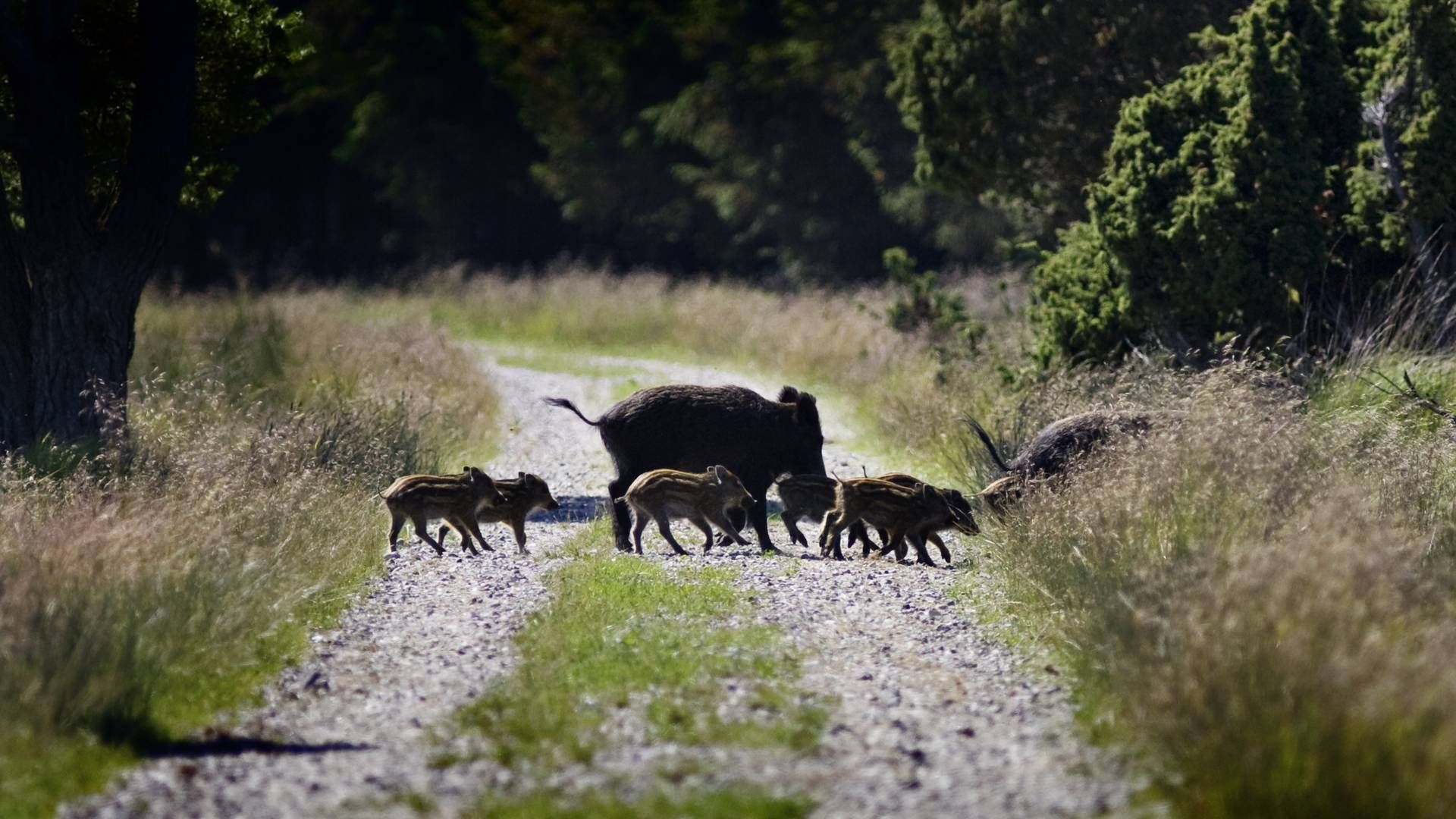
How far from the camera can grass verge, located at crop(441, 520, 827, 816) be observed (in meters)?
6.57

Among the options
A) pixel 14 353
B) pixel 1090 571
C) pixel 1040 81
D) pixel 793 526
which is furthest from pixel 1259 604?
pixel 1040 81

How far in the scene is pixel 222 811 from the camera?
20.0 feet

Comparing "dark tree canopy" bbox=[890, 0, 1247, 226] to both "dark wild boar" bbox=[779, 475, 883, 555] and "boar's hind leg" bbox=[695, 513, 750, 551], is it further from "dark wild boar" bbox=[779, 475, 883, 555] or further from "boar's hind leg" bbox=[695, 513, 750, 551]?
"boar's hind leg" bbox=[695, 513, 750, 551]

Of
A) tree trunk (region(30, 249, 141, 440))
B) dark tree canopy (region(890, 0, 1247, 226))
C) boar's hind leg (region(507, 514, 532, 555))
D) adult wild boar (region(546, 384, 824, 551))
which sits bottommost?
boar's hind leg (region(507, 514, 532, 555))

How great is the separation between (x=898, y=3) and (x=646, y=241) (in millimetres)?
15312

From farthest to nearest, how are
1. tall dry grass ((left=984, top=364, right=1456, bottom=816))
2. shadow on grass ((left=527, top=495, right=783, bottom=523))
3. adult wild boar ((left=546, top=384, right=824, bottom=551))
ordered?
shadow on grass ((left=527, top=495, right=783, bottom=523))
adult wild boar ((left=546, top=384, right=824, bottom=551))
tall dry grass ((left=984, top=364, right=1456, bottom=816))

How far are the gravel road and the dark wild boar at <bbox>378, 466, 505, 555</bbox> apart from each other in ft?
1.83

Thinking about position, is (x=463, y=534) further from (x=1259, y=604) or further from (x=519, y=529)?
(x=1259, y=604)

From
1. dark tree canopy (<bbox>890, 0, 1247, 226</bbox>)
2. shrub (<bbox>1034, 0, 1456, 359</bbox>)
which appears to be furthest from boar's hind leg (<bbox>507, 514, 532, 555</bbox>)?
dark tree canopy (<bbox>890, 0, 1247, 226</bbox>)

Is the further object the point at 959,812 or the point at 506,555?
the point at 506,555

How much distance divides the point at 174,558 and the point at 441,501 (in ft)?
12.3

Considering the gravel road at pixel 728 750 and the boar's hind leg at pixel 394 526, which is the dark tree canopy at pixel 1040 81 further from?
the boar's hind leg at pixel 394 526

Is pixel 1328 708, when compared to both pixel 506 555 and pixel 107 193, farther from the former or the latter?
pixel 107 193

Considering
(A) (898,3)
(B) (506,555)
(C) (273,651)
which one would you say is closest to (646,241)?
(A) (898,3)
